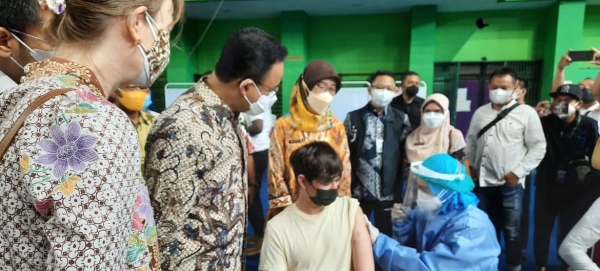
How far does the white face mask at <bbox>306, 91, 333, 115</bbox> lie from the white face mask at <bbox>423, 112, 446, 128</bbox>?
0.79m

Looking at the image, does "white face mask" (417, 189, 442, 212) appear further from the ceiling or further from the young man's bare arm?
the ceiling

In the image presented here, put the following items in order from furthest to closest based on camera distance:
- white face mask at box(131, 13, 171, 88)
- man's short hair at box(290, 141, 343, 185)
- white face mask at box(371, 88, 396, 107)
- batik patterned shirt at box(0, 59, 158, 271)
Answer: white face mask at box(371, 88, 396, 107) → man's short hair at box(290, 141, 343, 185) → white face mask at box(131, 13, 171, 88) → batik patterned shirt at box(0, 59, 158, 271)

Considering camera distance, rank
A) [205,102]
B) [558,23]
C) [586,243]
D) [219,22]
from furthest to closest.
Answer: [219,22] < [558,23] < [586,243] < [205,102]

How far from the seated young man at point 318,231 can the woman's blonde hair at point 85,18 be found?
1.08m

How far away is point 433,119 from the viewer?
9.24 ft

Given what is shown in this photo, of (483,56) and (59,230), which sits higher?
(483,56)

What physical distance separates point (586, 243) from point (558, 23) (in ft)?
19.1

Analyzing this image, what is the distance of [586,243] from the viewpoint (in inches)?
69.2

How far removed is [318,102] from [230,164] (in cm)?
145

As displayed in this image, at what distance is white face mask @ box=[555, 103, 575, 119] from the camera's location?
2.80 m

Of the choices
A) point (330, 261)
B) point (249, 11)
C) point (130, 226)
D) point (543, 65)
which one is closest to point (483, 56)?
point (543, 65)

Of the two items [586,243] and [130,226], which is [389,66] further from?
[130,226]

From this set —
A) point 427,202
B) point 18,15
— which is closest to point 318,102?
point 427,202

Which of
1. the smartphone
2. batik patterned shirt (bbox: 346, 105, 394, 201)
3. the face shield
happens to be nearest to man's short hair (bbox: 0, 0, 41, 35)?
the face shield
